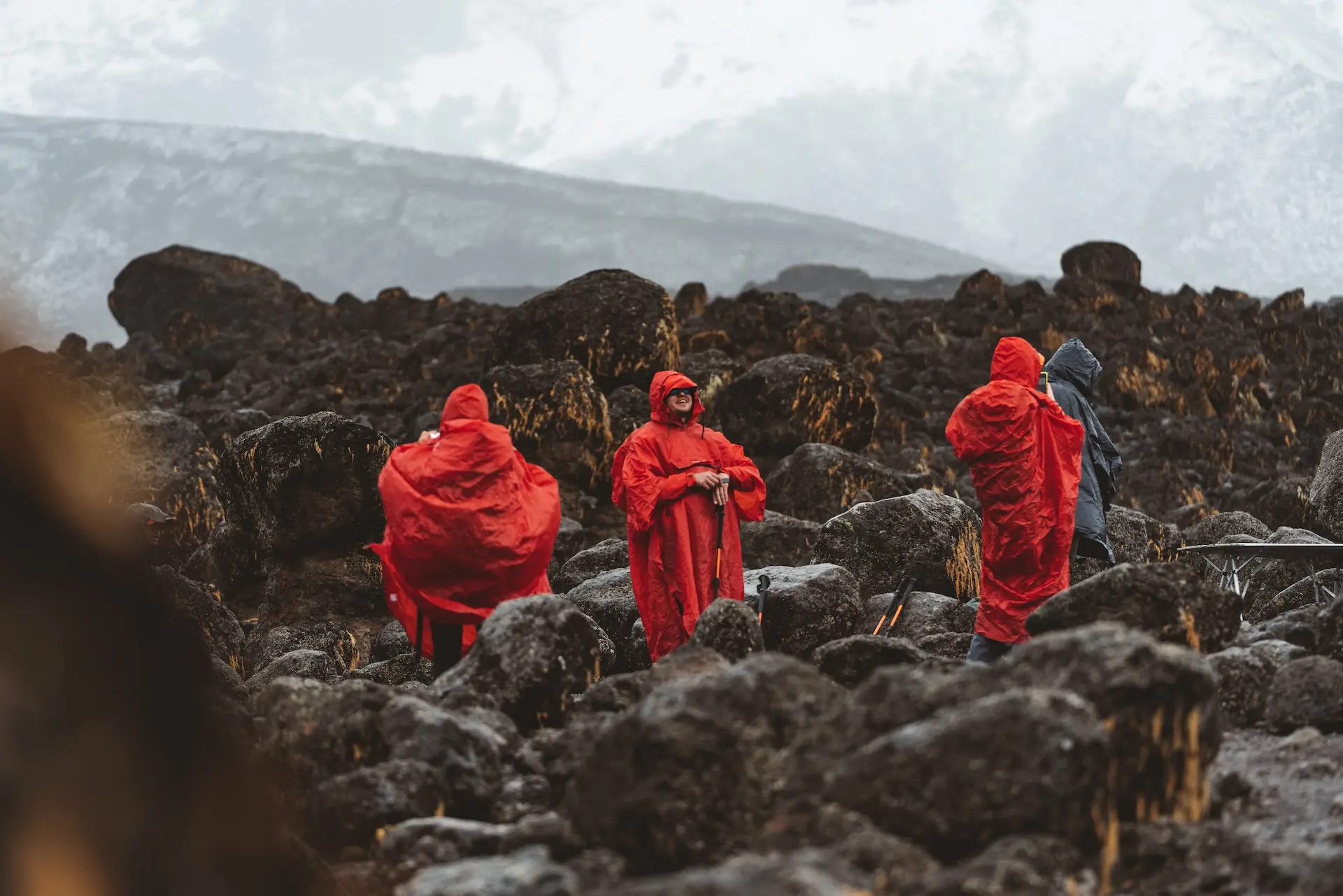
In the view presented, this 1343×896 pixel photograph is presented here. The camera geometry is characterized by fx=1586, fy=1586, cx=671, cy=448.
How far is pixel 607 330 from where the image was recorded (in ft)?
61.1

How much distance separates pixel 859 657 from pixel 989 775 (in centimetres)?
282

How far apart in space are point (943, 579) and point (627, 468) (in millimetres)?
3256

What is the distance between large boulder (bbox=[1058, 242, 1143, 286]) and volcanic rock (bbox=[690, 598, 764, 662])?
29.0 meters

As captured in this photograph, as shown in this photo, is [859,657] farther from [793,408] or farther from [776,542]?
[793,408]

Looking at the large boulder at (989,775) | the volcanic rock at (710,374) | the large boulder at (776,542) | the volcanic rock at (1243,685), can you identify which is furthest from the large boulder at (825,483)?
the large boulder at (989,775)

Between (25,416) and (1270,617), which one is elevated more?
(25,416)

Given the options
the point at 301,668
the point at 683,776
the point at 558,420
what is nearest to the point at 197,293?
the point at 558,420

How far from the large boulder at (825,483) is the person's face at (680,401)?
6.25 meters

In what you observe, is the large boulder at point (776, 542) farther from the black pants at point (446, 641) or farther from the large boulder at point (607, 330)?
the large boulder at point (607, 330)

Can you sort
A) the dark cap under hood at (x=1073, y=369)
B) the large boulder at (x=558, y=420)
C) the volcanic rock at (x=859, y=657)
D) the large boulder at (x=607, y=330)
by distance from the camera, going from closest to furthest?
1. the volcanic rock at (x=859, y=657)
2. the dark cap under hood at (x=1073, y=369)
3. the large boulder at (x=558, y=420)
4. the large boulder at (x=607, y=330)

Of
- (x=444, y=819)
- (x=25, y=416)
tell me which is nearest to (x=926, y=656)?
(x=444, y=819)

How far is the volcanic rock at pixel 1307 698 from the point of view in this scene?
609 cm

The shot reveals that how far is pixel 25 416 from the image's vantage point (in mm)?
4012

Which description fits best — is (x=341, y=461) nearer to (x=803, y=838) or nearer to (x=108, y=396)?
(x=803, y=838)
